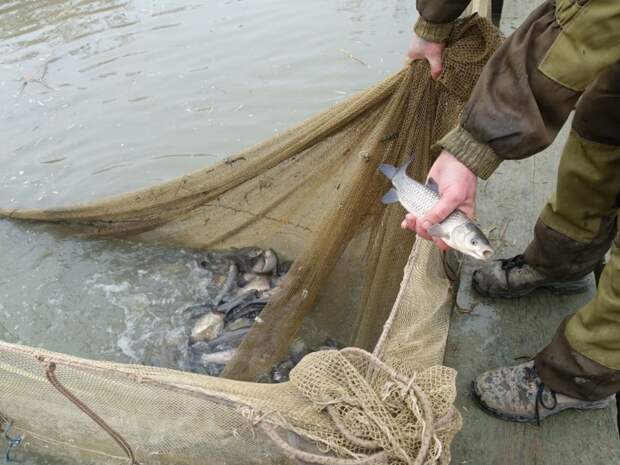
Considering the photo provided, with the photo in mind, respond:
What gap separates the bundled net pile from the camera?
153cm

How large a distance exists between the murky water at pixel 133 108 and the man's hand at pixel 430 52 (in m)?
2.30

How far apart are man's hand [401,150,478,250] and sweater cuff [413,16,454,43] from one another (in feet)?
3.14

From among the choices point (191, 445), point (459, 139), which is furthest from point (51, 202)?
point (459, 139)

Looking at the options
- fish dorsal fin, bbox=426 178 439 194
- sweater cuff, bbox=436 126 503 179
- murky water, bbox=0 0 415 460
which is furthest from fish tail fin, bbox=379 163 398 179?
murky water, bbox=0 0 415 460

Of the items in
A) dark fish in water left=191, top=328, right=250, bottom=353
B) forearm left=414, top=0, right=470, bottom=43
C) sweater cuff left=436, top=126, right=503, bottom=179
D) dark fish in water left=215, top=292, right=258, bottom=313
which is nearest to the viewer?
sweater cuff left=436, top=126, right=503, bottom=179

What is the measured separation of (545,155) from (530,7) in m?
2.83

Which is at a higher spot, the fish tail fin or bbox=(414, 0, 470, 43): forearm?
bbox=(414, 0, 470, 43): forearm

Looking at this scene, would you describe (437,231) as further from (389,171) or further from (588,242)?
(588,242)

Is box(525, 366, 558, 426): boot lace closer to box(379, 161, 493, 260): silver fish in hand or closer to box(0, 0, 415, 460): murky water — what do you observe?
box(379, 161, 493, 260): silver fish in hand

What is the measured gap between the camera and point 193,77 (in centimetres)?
762

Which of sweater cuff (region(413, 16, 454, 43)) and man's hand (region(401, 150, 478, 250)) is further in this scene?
sweater cuff (region(413, 16, 454, 43))

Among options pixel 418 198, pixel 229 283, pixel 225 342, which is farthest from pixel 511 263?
pixel 229 283

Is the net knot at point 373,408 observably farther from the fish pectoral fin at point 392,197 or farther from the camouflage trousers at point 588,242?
the fish pectoral fin at point 392,197

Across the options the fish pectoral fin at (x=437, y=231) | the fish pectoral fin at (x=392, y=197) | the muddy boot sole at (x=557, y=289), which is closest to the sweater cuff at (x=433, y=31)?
the fish pectoral fin at (x=392, y=197)
